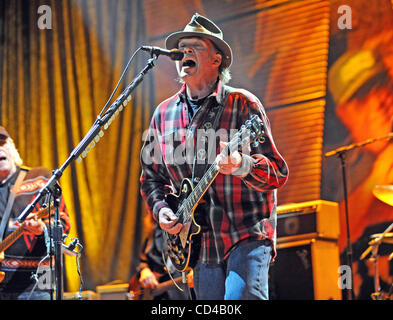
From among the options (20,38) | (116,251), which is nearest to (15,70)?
(20,38)

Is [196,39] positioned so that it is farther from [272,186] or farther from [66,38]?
[66,38]

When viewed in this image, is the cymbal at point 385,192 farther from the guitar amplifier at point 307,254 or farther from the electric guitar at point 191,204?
the electric guitar at point 191,204

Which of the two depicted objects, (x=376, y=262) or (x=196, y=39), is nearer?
(x=196, y=39)

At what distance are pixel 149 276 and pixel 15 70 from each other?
2932 millimetres

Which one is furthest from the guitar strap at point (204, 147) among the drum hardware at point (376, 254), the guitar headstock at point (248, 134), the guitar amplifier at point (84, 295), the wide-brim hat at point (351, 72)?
the guitar amplifier at point (84, 295)

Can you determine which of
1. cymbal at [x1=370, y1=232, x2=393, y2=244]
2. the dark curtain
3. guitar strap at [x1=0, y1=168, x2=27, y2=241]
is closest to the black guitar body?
guitar strap at [x1=0, y1=168, x2=27, y2=241]

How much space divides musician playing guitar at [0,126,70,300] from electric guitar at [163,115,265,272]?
55.7 inches

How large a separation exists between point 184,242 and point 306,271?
2365mm

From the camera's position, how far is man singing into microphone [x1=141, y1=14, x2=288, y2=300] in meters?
3.03

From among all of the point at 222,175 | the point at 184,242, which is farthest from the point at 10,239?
the point at 222,175

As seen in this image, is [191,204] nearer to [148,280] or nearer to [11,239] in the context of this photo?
[11,239]

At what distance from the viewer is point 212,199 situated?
327cm
